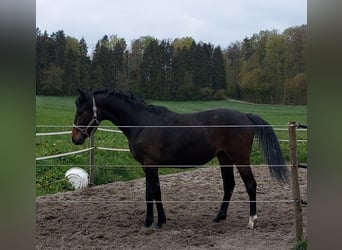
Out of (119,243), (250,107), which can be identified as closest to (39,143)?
(119,243)

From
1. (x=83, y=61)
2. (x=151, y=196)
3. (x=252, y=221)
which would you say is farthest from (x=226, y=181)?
(x=83, y=61)

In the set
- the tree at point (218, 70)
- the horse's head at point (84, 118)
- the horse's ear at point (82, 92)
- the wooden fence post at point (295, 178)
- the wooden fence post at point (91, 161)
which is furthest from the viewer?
the wooden fence post at point (91, 161)

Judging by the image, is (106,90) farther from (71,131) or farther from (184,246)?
(184,246)

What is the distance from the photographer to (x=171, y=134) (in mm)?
3447

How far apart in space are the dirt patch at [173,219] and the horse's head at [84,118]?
21.0 inches

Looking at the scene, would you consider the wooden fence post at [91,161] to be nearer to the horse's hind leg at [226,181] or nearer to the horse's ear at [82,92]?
the horse's ear at [82,92]

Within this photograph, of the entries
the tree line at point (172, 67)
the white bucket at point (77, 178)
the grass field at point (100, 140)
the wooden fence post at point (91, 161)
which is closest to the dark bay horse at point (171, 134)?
the grass field at point (100, 140)

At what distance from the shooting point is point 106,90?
11.0 feet

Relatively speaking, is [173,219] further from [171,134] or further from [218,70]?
[218,70]

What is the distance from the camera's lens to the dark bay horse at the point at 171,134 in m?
3.34

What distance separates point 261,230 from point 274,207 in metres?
0.61

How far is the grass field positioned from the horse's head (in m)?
0.06

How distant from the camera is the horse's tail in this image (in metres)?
3.21

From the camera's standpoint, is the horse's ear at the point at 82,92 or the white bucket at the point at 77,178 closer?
the horse's ear at the point at 82,92
